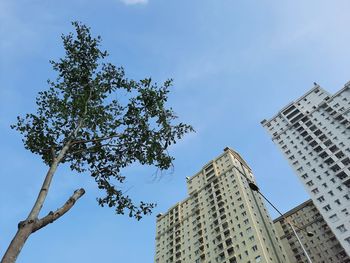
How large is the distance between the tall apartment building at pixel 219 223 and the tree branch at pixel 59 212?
1898 inches

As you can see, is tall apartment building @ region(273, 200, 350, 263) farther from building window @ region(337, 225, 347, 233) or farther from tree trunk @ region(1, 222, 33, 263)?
tree trunk @ region(1, 222, 33, 263)

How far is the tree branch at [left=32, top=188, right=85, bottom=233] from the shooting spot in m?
7.49

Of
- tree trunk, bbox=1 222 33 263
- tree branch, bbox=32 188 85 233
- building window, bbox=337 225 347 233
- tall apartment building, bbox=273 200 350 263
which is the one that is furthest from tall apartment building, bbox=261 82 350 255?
tree trunk, bbox=1 222 33 263

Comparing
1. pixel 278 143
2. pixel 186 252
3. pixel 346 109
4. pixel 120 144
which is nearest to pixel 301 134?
pixel 278 143

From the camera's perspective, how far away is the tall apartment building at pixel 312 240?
235ft

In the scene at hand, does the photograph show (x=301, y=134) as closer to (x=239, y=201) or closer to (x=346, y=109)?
(x=346, y=109)

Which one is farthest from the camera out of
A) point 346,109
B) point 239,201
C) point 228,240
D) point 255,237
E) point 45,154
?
point 346,109

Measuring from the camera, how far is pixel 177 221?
80750 mm

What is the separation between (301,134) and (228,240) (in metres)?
34.0

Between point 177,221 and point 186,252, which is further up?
point 177,221

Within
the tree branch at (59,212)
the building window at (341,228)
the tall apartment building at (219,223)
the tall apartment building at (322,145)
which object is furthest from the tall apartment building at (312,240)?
the tree branch at (59,212)

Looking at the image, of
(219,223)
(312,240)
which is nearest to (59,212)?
(219,223)

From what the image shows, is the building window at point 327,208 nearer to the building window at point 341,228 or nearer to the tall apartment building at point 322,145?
the tall apartment building at point 322,145

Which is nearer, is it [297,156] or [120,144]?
[120,144]
